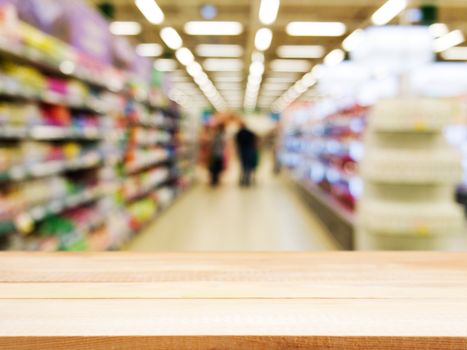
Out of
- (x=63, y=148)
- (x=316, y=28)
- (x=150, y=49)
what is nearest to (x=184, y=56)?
(x=150, y=49)

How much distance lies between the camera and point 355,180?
4883 mm

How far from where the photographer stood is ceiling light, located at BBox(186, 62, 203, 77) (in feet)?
46.9

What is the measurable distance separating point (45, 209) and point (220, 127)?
27.7ft

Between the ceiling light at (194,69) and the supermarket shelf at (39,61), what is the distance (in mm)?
10112

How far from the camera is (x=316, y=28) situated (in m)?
9.71

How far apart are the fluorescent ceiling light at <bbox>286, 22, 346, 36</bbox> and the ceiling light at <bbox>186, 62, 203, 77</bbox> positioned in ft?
16.1


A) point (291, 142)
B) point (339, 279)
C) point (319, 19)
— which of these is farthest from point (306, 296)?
point (291, 142)

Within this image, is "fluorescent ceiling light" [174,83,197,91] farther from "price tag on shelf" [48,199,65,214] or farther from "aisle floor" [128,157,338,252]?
"price tag on shelf" [48,199,65,214]

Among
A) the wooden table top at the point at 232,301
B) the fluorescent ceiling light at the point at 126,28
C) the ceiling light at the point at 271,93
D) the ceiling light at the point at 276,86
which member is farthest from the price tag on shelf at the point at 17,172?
the ceiling light at the point at 271,93

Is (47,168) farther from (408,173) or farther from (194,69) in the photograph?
(194,69)

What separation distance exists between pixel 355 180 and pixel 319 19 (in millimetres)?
4937

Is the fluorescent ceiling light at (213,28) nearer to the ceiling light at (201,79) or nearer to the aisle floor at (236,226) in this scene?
the aisle floor at (236,226)

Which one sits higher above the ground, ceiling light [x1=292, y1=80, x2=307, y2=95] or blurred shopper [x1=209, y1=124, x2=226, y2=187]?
ceiling light [x1=292, y1=80, x2=307, y2=95]

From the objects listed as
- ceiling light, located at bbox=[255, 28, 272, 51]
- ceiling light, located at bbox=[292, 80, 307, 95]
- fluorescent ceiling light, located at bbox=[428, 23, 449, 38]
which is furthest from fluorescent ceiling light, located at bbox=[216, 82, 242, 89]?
fluorescent ceiling light, located at bbox=[428, 23, 449, 38]
